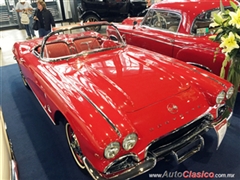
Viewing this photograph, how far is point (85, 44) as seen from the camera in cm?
301

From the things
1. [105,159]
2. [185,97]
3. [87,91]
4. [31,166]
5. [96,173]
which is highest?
[87,91]

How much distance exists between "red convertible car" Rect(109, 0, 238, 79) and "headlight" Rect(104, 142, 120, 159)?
6.55ft

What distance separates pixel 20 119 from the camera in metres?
3.02

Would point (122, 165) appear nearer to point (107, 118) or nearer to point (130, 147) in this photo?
point (130, 147)

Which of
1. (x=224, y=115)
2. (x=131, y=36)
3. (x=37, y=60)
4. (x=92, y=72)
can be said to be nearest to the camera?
(x=224, y=115)

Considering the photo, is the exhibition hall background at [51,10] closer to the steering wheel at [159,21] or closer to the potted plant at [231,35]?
the steering wheel at [159,21]

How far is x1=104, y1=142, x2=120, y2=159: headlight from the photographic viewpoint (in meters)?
1.44

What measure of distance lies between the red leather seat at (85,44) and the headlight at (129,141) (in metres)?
1.77

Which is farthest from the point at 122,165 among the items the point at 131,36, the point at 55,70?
the point at 131,36

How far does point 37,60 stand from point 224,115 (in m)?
2.27

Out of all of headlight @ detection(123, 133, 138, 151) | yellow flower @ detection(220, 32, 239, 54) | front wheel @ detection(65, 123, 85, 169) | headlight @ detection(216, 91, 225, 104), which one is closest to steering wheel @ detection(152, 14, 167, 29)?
yellow flower @ detection(220, 32, 239, 54)

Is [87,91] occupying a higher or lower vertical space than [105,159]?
higher

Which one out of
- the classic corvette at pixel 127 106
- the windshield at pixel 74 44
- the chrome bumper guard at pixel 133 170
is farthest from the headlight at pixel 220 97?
the windshield at pixel 74 44

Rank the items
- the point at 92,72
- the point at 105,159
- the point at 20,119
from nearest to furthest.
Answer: the point at 105,159 < the point at 92,72 < the point at 20,119
